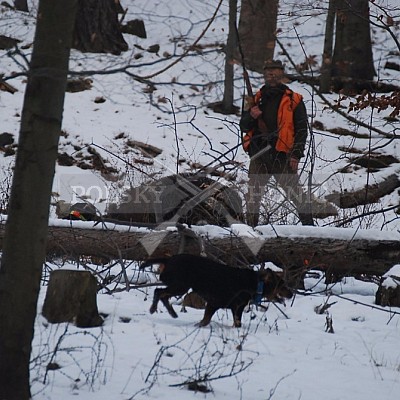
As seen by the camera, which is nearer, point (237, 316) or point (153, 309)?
point (237, 316)

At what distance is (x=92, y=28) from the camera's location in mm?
18188

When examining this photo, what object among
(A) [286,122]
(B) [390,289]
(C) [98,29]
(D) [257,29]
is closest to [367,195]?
(A) [286,122]

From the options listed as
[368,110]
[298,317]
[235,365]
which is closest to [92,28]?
[368,110]

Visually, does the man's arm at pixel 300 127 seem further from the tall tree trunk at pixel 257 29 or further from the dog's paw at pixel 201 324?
the tall tree trunk at pixel 257 29

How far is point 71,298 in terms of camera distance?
523 cm

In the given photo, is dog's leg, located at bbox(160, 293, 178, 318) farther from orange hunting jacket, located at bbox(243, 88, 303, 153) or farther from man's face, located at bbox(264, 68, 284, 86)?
man's face, located at bbox(264, 68, 284, 86)

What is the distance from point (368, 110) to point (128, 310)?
13462 millimetres

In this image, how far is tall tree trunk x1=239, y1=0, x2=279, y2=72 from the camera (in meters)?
18.4

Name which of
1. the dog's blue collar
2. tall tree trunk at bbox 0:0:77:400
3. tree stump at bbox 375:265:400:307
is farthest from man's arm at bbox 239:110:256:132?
tall tree trunk at bbox 0:0:77:400

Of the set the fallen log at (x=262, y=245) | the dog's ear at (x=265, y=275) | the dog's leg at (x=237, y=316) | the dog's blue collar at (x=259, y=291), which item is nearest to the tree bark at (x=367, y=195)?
the fallen log at (x=262, y=245)

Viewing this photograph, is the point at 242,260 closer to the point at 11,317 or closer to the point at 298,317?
the point at 298,317

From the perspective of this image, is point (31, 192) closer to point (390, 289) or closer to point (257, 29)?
point (390, 289)

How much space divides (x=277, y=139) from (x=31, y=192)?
572 cm

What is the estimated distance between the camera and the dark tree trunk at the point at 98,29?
18.0m
